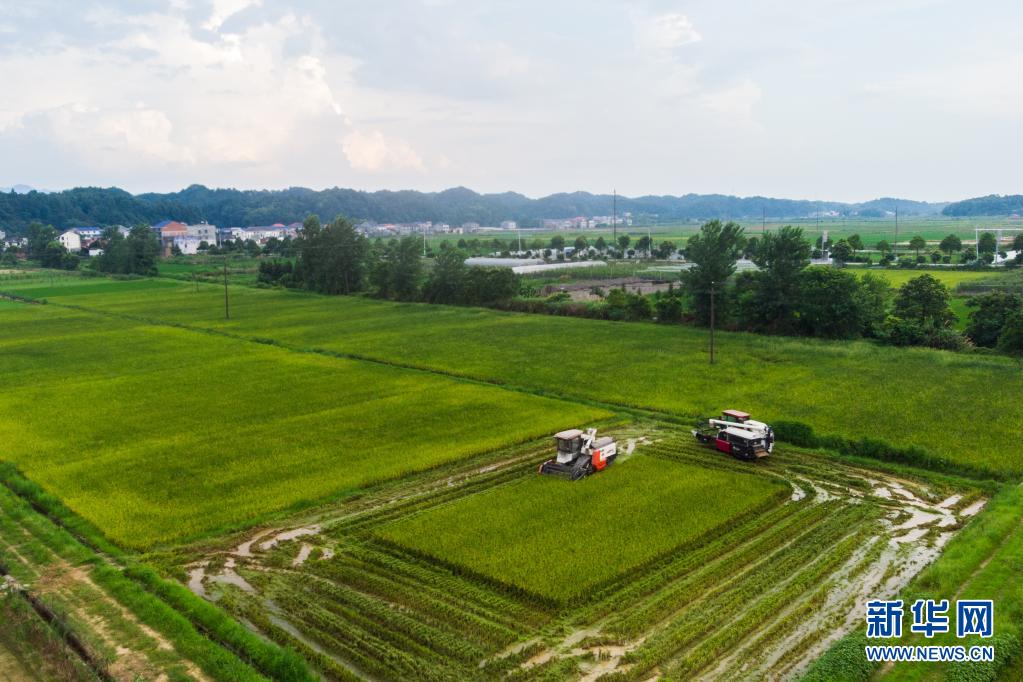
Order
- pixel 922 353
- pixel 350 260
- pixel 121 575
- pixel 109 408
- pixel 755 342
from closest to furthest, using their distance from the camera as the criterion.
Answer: pixel 121 575 < pixel 109 408 < pixel 922 353 < pixel 755 342 < pixel 350 260

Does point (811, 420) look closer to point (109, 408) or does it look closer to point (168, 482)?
point (168, 482)

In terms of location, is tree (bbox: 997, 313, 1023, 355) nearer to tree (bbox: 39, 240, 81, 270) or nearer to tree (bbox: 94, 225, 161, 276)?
tree (bbox: 94, 225, 161, 276)

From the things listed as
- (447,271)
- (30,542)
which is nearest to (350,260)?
(447,271)

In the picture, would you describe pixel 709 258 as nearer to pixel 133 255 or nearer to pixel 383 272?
pixel 383 272

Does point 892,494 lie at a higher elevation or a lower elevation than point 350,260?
lower

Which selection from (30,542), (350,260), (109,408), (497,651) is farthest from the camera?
(350,260)

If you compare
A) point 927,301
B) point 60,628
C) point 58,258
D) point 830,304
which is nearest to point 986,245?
point 927,301
